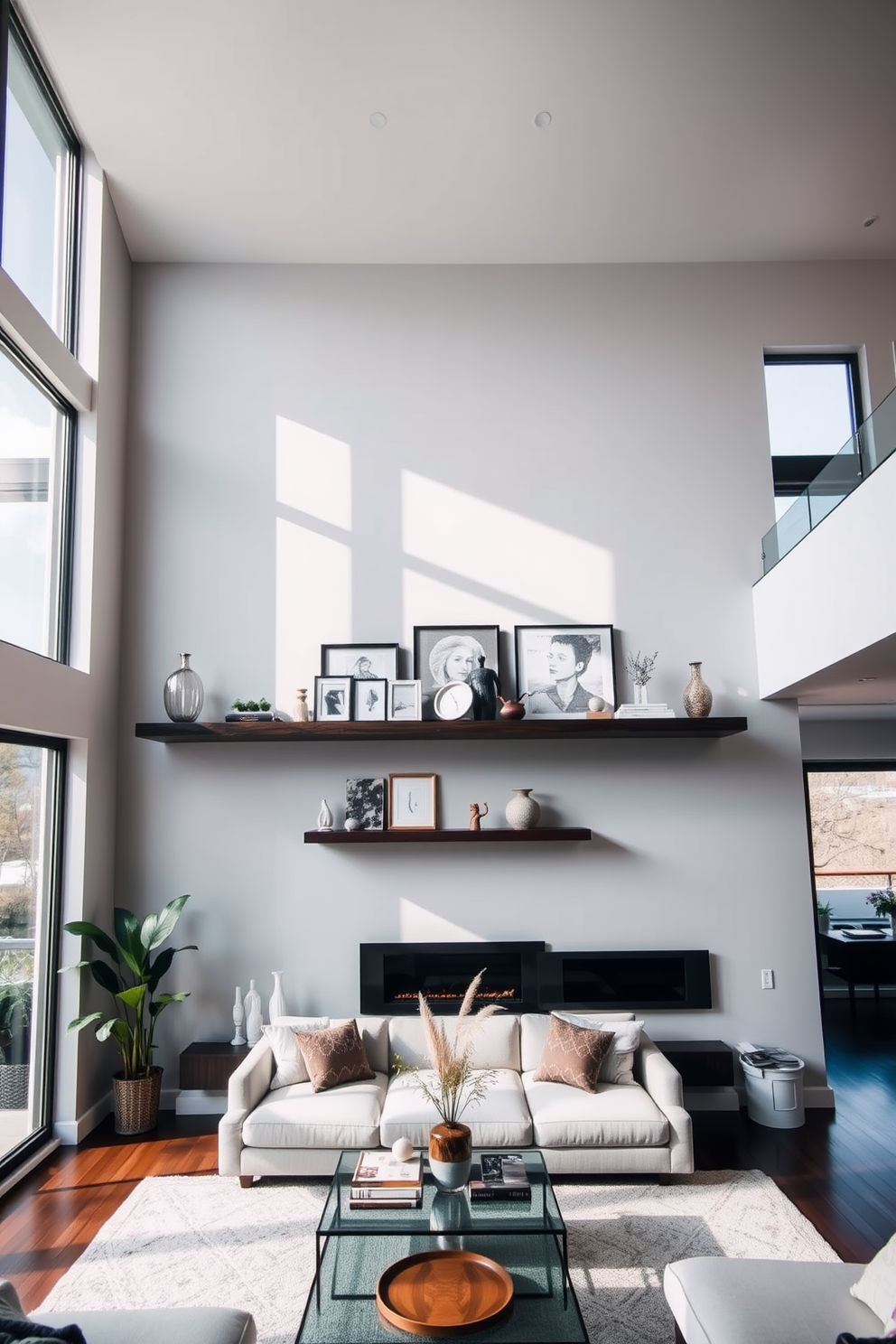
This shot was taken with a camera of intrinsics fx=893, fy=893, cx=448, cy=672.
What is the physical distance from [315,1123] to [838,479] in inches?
151

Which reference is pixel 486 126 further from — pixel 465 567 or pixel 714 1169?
pixel 714 1169

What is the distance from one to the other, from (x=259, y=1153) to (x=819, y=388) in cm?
557


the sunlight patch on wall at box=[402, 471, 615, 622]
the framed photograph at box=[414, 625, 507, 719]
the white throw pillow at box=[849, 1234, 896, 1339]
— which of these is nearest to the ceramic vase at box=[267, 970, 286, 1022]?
the framed photograph at box=[414, 625, 507, 719]

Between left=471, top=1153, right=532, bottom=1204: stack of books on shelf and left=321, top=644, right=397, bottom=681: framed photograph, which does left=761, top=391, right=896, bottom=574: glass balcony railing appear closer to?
left=321, top=644, right=397, bottom=681: framed photograph

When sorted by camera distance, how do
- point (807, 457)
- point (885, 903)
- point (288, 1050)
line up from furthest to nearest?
point (885, 903)
point (807, 457)
point (288, 1050)

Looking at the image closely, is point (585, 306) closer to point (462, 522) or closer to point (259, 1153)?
point (462, 522)

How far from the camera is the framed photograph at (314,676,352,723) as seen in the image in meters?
5.34

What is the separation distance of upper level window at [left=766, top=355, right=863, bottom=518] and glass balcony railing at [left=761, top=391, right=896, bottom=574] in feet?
2.80

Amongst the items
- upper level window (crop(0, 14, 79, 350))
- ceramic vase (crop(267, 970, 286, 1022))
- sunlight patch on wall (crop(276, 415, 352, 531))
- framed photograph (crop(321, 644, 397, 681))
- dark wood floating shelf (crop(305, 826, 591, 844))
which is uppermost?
upper level window (crop(0, 14, 79, 350))

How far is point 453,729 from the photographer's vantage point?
5.03 metres

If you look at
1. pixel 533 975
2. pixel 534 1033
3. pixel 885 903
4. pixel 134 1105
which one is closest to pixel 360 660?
pixel 533 975

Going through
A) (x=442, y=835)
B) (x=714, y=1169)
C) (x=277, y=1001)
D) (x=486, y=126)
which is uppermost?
(x=486, y=126)

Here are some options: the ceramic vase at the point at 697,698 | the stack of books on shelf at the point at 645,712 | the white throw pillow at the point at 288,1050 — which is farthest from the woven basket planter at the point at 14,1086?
the ceramic vase at the point at 697,698

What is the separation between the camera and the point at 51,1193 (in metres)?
4.03
